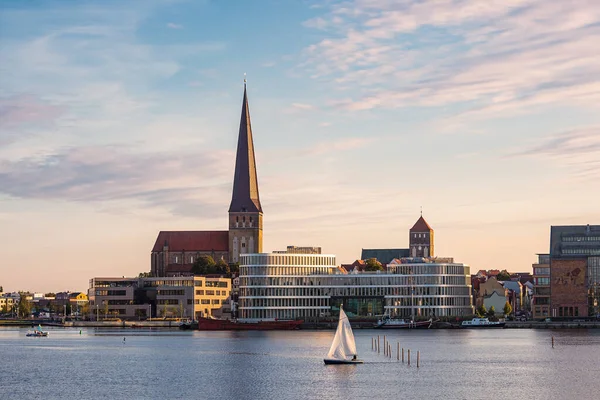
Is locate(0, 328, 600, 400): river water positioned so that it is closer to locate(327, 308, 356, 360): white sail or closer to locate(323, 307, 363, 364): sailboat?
locate(323, 307, 363, 364): sailboat

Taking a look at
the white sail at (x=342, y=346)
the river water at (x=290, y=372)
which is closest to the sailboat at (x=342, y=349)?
the white sail at (x=342, y=346)

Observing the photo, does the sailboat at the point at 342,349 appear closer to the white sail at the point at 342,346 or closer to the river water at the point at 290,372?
the white sail at the point at 342,346

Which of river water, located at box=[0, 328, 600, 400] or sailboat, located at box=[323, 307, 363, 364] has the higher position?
sailboat, located at box=[323, 307, 363, 364]

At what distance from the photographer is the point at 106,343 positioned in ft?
583

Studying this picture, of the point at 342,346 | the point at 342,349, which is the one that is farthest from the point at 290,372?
the point at 342,349

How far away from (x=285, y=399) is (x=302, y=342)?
8551 centimetres

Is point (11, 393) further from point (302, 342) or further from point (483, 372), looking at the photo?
point (302, 342)

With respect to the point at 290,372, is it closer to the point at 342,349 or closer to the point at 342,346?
the point at 342,346

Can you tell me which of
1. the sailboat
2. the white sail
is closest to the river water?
the sailboat

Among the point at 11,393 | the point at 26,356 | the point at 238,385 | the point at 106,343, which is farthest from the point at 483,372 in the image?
the point at 106,343

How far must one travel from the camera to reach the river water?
94.2m

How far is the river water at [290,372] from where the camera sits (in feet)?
309

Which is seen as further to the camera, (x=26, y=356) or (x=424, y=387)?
(x=26, y=356)

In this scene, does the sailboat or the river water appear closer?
the river water
